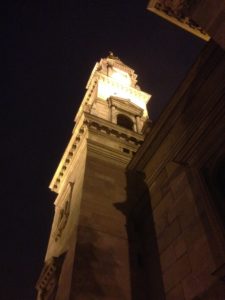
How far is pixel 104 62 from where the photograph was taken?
37719 millimetres

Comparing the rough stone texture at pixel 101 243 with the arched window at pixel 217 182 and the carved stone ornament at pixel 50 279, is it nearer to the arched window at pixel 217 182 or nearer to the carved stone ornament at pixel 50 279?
the carved stone ornament at pixel 50 279

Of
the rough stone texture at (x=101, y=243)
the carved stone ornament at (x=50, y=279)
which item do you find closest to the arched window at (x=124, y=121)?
the rough stone texture at (x=101, y=243)

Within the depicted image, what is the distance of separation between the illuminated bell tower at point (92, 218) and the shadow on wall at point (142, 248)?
432mm

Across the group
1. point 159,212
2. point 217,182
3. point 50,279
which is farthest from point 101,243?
point 217,182

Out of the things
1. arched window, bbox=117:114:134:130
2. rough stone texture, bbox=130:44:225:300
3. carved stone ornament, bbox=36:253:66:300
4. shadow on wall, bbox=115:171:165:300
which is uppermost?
rough stone texture, bbox=130:44:225:300

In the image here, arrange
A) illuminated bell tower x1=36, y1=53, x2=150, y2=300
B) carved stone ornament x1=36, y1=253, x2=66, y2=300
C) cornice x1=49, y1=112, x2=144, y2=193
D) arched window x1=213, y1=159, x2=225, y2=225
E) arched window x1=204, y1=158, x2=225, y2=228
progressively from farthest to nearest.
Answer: cornice x1=49, y1=112, x2=144, y2=193, carved stone ornament x1=36, y1=253, x2=66, y2=300, illuminated bell tower x1=36, y1=53, x2=150, y2=300, arched window x1=204, y1=158, x2=225, y2=228, arched window x1=213, y1=159, x2=225, y2=225

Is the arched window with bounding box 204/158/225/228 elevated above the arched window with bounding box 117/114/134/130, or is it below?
above

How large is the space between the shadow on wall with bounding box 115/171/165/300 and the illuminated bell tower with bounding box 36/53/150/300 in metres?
0.43

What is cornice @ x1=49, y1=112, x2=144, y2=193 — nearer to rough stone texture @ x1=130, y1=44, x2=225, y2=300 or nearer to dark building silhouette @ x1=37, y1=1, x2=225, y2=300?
dark building silhouette @ x1=37, y1=1, x2=225, y2=300

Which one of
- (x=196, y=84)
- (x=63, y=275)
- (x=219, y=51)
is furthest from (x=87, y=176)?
(x=219, y=51)

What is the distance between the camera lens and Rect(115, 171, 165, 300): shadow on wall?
11.8m

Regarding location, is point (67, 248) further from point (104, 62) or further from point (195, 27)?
point (104, 62)

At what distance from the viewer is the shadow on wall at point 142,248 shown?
11.8m

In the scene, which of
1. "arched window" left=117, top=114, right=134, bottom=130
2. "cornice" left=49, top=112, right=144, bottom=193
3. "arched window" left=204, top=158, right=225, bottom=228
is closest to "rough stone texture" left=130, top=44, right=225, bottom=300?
"arched window" left=204, top=158, right=225, bottom=228
